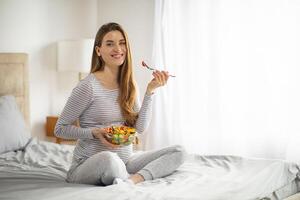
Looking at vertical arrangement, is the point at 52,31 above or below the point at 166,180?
above

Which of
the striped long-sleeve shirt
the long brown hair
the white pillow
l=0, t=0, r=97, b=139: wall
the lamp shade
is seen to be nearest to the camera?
the striped long-sleeve shirt

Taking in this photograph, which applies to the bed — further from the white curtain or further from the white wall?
the white curtain

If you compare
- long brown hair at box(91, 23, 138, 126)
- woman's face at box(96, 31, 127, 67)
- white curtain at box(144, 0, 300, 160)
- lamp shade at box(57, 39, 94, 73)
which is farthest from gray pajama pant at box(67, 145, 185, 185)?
lamp shade at box(57, 39, 94, 73)

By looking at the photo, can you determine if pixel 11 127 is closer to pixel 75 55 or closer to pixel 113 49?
pixel 75 55

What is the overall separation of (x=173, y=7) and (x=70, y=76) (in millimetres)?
1052

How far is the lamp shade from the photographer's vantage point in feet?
14.3

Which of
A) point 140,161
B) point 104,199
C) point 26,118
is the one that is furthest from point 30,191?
point 26,118

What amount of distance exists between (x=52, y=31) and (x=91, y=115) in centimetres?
189

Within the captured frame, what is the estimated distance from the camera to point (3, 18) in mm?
4105

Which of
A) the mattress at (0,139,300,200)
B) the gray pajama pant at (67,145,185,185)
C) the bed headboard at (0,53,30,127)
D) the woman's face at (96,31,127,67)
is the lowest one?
the mattress at (0,139,300,200)

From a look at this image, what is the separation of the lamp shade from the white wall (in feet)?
0.52

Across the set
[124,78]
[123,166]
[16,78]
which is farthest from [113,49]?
[16,78]

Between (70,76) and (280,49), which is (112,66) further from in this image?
(70,76)

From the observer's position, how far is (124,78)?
9.62 feet
